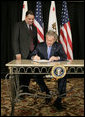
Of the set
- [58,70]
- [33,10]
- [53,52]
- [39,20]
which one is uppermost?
[33,10]

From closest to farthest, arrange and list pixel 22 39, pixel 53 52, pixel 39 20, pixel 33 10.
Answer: pixel 53 52 → pixel 22 39 → pixel 39 20 → pixel 33 10

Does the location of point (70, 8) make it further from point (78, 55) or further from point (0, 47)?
point (0, 47)

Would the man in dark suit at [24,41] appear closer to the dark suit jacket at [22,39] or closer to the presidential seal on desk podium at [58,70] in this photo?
the dark suit jacket at [22,39]

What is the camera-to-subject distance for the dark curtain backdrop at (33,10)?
17.3 ft

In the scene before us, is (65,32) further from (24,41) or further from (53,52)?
(53,52)

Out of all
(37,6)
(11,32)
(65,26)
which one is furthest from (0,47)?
(65,26)

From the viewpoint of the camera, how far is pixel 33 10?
5352mm

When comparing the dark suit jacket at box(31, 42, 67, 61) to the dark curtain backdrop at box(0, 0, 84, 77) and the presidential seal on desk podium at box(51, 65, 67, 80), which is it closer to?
the presidential seal on desk podium at box(51, 65, 67, 80)

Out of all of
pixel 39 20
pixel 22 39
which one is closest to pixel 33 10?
pixel 39 20

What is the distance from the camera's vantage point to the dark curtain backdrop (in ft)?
17.3

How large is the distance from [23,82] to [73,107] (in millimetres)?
1116

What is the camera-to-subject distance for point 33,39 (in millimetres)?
3664

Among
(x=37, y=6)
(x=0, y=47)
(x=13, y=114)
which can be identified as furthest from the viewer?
(x=0, y=47)

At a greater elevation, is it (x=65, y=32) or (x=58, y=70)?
(x=65, y=32)
